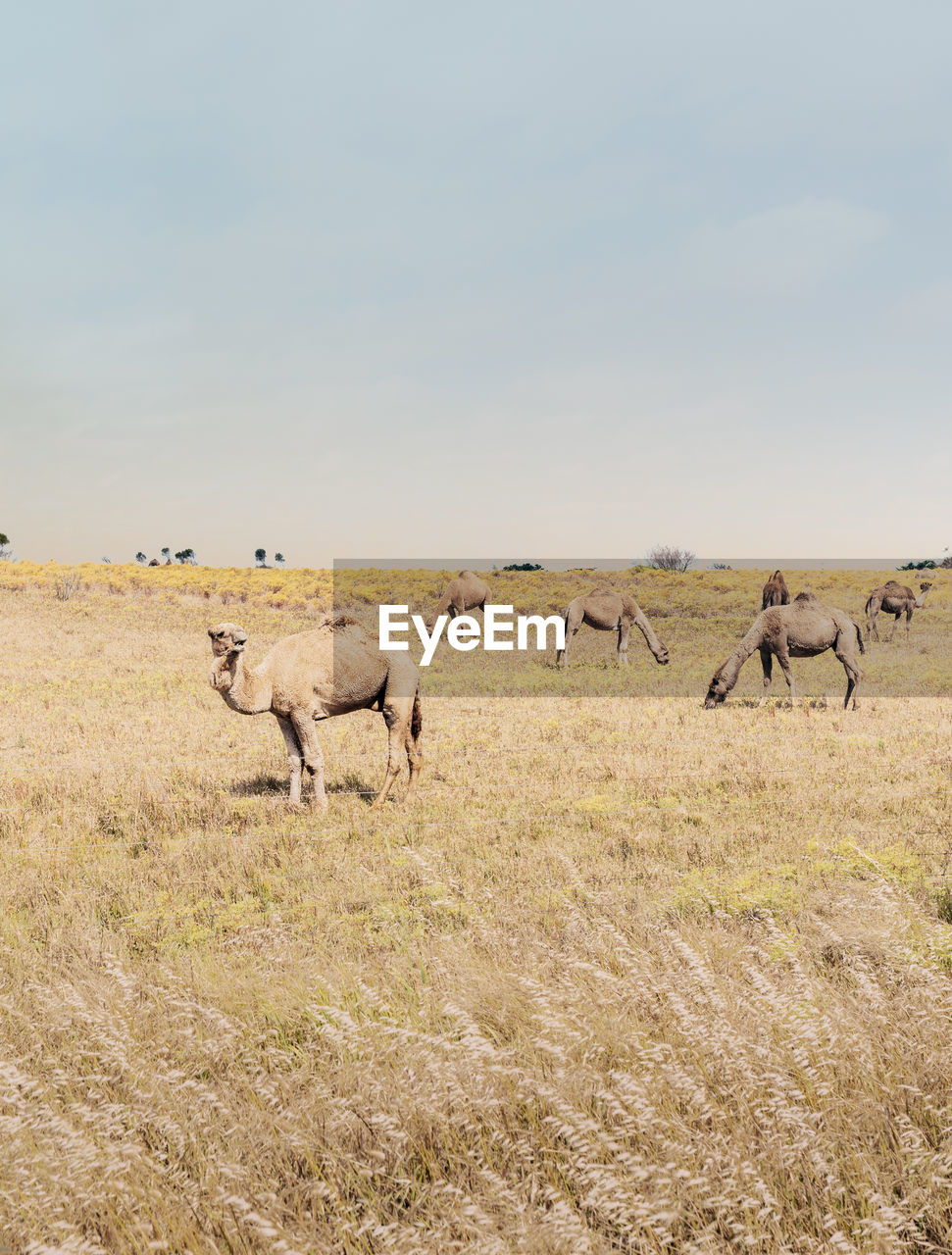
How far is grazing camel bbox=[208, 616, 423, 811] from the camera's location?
816 cm

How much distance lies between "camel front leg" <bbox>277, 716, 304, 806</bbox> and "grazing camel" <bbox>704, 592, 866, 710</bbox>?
32.9 ft

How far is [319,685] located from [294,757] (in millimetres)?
857

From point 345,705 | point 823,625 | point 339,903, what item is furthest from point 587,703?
point 339,903

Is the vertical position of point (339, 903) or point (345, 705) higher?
point (345, 705)

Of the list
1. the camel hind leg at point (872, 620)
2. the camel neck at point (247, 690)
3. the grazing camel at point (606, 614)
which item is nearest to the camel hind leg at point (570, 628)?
the grazing camel at point (606, 614)

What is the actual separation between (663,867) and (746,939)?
5.19ft

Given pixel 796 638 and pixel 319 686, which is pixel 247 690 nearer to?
pixel 319 686

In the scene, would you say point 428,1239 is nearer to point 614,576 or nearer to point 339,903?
point 339,903

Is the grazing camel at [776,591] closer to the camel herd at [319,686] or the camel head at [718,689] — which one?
the camel head at [718,689]

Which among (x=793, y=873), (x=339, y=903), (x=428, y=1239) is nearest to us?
(x=428, y=1239)

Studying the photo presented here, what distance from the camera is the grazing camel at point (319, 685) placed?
8164mm

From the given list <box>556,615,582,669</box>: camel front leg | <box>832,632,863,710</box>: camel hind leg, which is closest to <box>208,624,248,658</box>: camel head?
<box>832,632,863,710</box>: camel hind leg

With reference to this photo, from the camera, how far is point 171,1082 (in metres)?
3.41

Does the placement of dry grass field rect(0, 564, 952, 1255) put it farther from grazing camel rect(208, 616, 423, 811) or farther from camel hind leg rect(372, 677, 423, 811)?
grazing camel rect(208, 616, 423, 811)
